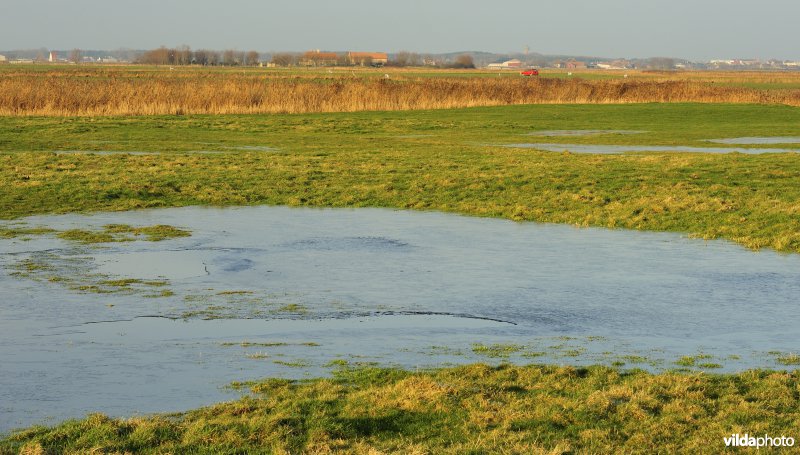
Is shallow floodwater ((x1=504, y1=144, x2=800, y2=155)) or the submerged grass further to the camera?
shallow floodwater ((x1=504, y1=144, x2=800, y2=155))

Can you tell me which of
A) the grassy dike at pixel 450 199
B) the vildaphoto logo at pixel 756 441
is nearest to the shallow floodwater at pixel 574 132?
the grassy dike at pixel 450 199

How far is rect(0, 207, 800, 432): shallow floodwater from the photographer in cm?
884

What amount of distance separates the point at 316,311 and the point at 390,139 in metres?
23.8

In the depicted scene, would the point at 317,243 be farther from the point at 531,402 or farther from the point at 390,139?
the point at 390,139

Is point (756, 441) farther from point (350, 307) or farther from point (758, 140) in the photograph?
point (758, 140)

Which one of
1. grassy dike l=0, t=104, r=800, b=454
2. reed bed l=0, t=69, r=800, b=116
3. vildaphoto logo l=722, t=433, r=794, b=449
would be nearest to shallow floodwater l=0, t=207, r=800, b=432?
grassy dike l=0, t=104, r=800, b=454

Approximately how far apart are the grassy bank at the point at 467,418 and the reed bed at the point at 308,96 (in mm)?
37169

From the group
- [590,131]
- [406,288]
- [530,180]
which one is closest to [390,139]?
[590,131]

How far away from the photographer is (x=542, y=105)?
177 ft

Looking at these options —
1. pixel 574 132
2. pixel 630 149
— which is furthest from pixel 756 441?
pixel 574 132

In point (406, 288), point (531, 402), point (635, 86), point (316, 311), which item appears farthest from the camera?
point (635, 86)

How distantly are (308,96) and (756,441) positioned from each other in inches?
1700

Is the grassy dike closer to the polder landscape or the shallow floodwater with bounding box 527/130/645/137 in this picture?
the polder landscape

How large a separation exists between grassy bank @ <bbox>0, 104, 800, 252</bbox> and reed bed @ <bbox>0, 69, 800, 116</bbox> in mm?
7029
